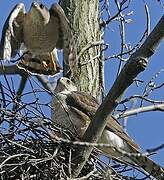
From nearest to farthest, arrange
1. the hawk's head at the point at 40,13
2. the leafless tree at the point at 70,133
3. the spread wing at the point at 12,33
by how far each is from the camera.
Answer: the leafless tree at the point at 70,133 → the spread wing at the point at 12,33 → the hawk's head at the point at 40,13

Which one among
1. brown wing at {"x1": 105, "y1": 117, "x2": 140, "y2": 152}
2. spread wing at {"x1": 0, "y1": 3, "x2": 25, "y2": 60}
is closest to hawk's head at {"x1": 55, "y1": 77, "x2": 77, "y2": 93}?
brown wing at {"x1": 105, "y1": 117, "x2": 140, "y2": 152}

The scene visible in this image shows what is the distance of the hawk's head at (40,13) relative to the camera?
8.91 meters

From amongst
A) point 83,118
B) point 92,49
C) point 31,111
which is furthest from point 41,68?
point 31,111

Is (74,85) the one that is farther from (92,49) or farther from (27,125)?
(27,125)

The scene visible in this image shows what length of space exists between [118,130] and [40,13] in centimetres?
258

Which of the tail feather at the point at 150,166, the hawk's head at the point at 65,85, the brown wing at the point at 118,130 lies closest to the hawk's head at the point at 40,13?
the hawk's head at the point at 65,85

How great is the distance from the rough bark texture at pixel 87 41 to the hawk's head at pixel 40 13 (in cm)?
62

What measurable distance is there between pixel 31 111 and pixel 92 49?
2.02 m

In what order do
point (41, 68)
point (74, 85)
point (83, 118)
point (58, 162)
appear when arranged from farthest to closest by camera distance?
1. point (41, 68)
2. point (74, 85)
3. point (83, 118)
4. point (58, 162)

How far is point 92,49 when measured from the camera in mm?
7836

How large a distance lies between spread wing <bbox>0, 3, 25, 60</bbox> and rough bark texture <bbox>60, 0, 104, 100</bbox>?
0.60 metres

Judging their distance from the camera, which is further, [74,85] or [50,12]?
[50,12]

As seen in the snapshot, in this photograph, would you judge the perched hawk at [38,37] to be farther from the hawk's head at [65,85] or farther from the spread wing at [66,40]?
the hawk's head at [65,85]

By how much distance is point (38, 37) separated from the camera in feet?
29.3
